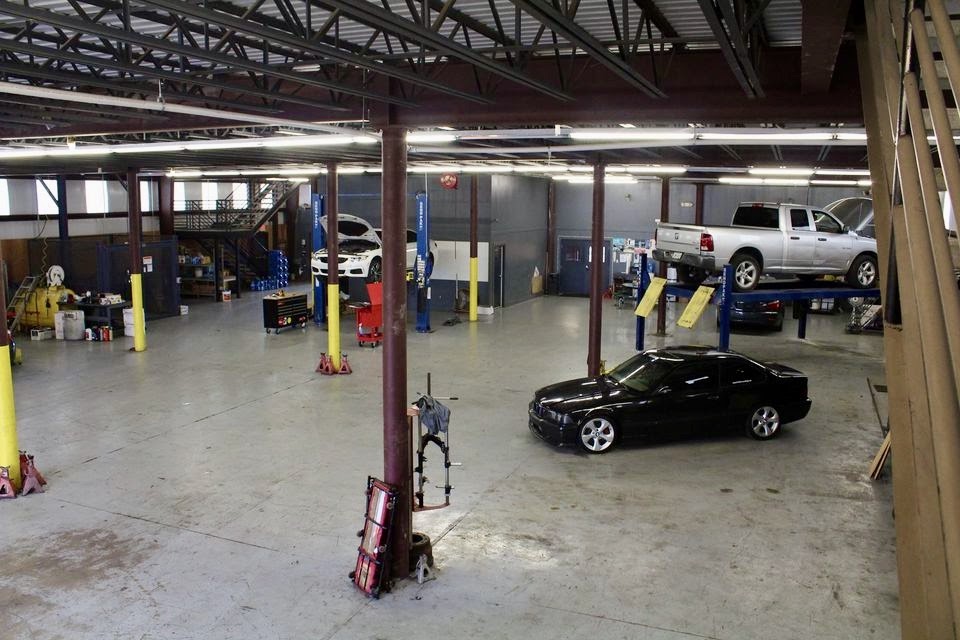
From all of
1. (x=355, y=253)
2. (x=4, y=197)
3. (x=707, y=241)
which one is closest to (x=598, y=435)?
(x=707, y=241)

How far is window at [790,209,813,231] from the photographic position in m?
15.6

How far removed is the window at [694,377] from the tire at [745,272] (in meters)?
4.41

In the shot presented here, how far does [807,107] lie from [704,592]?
4556 millimetres

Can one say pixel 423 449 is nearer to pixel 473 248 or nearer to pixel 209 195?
pixel 473 248

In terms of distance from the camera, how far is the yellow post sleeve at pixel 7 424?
374 inches

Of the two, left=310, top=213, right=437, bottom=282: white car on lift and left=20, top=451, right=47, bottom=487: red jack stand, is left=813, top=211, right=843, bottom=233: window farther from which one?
left=20, top=451, right=47, bottom=487: red jack stand

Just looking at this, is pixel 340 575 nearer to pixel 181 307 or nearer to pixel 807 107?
pixel 807 107

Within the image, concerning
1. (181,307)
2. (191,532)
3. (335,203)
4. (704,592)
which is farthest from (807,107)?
(181,307)

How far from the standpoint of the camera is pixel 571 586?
738 cm

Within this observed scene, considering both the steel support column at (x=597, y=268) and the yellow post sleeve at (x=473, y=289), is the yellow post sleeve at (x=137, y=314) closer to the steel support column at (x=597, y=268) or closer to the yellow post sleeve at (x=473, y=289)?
the yellow post sleeve at (x=473, y=289)

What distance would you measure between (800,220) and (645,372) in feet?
20.8

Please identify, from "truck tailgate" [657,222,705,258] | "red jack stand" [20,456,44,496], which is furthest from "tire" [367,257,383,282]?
"red jack stand" [20,456,44,496]

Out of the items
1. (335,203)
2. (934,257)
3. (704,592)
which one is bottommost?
(704,592)

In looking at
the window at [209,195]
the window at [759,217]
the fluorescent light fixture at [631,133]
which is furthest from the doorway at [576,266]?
the fluorescent light fixture at [631,133]
